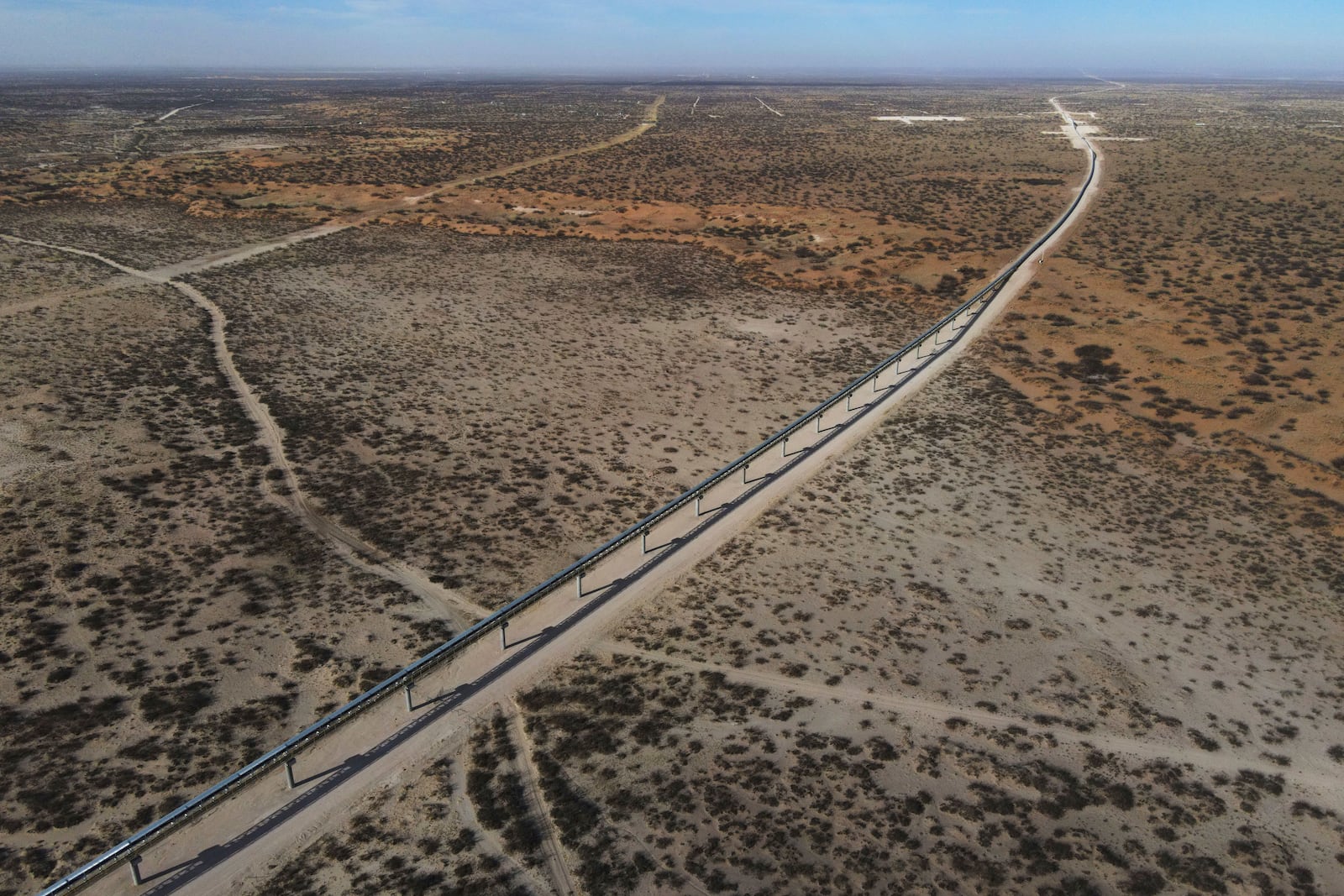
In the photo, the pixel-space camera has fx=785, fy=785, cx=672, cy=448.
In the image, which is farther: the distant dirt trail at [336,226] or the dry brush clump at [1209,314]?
the distant dirt trail at [336,226]

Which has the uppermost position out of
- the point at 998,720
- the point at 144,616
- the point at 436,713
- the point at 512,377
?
the point at 512,377

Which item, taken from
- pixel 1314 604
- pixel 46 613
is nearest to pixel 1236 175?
pixel 1314 604

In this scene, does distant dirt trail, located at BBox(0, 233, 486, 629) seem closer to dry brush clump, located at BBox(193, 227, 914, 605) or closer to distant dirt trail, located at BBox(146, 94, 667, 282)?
dry brush clump, located at BBox(193, 227, 914, 605)

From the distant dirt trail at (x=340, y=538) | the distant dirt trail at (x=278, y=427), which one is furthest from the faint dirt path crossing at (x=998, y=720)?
the distant dirt trail at (x=278, y=427)

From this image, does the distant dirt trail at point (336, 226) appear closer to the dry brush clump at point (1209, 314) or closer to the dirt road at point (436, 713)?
the dirt road at point (436, 713)

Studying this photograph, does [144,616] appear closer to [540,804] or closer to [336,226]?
[540,804]

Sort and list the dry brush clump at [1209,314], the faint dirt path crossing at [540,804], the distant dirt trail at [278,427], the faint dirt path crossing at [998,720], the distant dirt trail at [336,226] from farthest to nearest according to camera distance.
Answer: the distant dirt trail at [336,226] < the dry brush clump at [1209,314] < the distant dirt trail at [278,427] < the faint dirt path crossing at [998,720] < the faint dirt path crossing at [540,804]

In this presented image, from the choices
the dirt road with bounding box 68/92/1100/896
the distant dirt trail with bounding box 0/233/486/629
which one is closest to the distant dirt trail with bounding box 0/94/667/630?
the distant dirt trail with bounding box 0/233/486/629

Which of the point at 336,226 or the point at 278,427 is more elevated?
the point at 336,226

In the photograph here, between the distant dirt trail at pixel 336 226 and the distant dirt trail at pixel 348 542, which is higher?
the distant dirt trail at pixel 336 226

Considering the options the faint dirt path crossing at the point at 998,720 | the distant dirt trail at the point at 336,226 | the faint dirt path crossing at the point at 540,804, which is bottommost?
the faint dirt path crossing at the point at 998,720

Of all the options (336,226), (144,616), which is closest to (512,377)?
(144,616)
